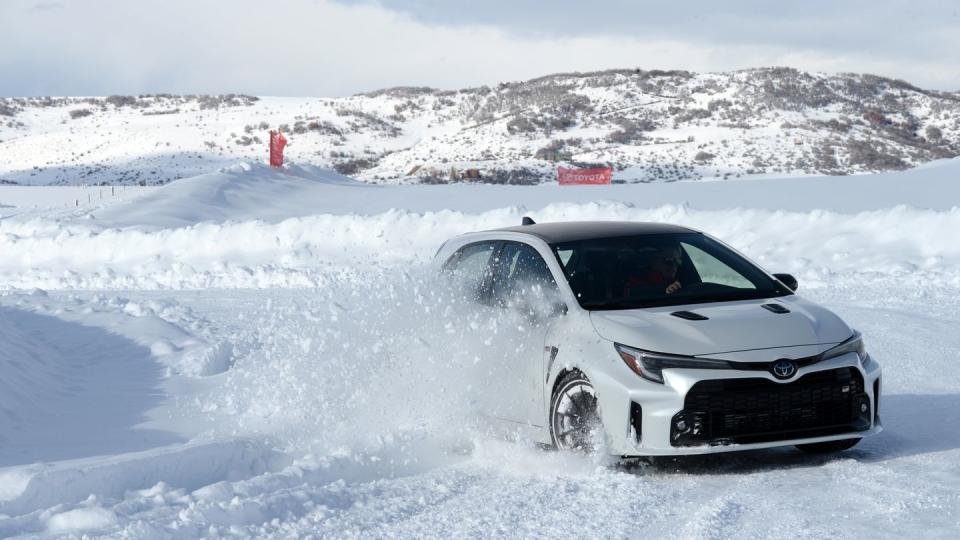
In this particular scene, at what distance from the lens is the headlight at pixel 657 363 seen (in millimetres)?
5422

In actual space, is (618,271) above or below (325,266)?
above

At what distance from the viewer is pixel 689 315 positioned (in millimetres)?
5855

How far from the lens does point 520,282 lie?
22.2 feet

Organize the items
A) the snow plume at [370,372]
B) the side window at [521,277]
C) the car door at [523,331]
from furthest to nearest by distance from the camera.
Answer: the snow plume at [370,372]
the side window at [521,277]
the car door at [523,331]

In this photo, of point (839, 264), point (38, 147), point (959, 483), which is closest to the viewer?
point (959, 483)

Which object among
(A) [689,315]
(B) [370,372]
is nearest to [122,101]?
(B) [370,372]

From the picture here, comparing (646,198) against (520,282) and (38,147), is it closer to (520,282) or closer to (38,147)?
(520,282)

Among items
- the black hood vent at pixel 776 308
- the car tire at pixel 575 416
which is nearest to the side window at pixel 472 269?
the car tire at pixel 575 416

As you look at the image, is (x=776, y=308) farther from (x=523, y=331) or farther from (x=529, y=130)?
(x=529, y=130)

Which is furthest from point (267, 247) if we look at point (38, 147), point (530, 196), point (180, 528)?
point (38, 147)

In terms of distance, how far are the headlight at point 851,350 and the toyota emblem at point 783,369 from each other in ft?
0.66

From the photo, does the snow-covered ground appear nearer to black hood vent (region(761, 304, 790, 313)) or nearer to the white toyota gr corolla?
the white toyota gr corolla

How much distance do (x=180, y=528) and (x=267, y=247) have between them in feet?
49.4

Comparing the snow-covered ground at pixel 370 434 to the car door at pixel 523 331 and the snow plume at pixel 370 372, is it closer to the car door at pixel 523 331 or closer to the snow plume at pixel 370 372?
the snow plume at pixel 370 372
